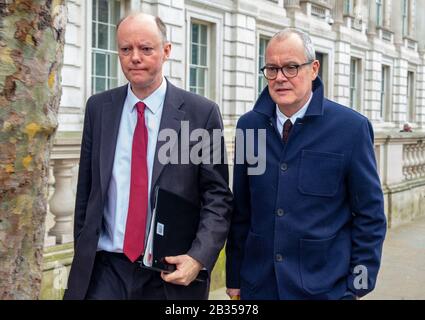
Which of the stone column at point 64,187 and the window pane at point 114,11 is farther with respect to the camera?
the window pane at point 114,11

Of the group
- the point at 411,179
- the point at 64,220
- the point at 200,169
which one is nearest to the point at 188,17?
the point at 411,179

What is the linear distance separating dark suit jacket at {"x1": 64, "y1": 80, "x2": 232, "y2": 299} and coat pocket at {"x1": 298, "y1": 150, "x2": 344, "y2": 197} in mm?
381

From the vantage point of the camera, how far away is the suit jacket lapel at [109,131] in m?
2.81

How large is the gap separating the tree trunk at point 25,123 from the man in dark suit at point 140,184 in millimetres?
622

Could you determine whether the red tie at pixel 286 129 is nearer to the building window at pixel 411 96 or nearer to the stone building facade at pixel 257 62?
the stone building facade at pixel 257 62

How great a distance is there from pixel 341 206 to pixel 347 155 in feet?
0.77

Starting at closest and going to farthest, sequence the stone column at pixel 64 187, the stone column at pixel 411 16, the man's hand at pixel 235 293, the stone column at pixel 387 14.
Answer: the man's hand at pixel 235 293, the stone column at pixel 64 187, the stone column at pixel 387 14, the stone column at pixel 411 16

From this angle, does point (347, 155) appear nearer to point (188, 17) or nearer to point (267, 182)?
point (267, 182)

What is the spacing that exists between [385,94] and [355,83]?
160 inches

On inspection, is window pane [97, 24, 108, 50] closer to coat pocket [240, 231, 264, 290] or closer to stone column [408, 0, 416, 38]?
coat pocket [240, 231, 264, 290]

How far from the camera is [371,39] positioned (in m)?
30.5

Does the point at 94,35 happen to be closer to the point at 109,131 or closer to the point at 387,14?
the point at 109,131

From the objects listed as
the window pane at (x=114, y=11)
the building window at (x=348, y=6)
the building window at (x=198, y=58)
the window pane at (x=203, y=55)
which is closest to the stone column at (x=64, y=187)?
the window pane at (x=114, y=11)

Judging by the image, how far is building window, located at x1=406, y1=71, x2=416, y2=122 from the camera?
36406mm
